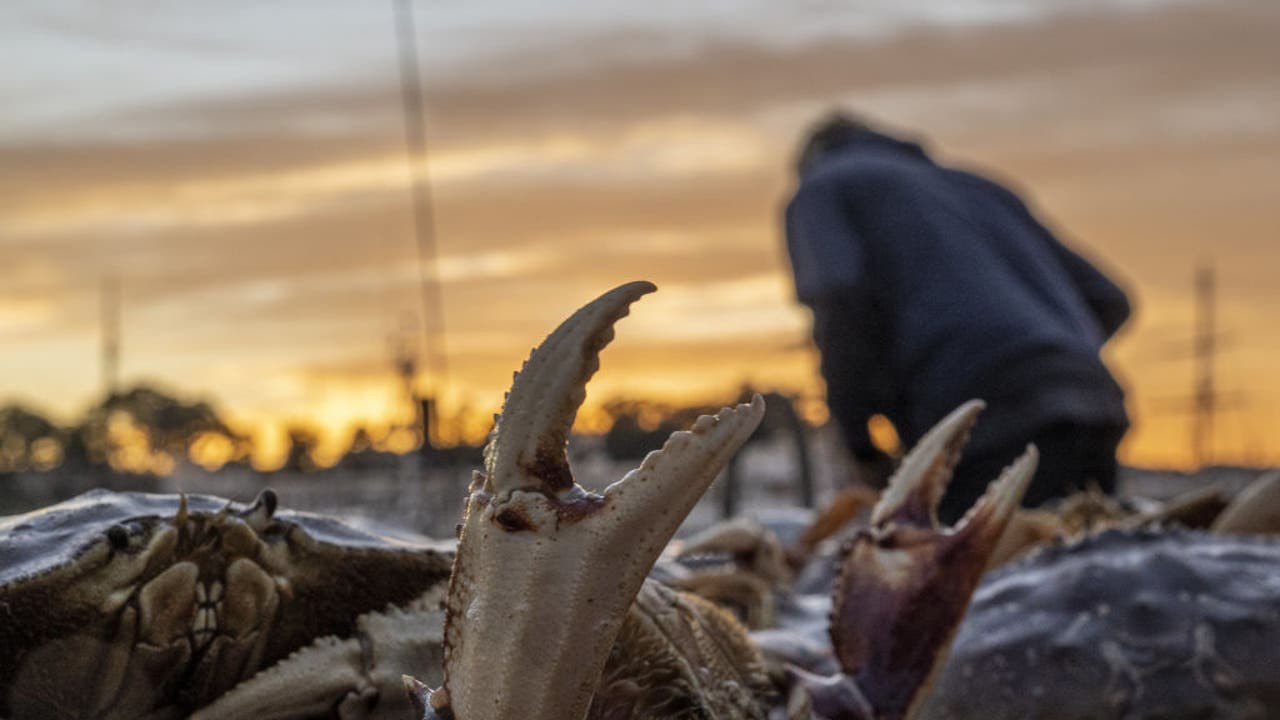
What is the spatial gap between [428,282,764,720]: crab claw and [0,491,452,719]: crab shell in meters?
0.38

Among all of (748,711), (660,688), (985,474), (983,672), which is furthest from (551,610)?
(985,474)

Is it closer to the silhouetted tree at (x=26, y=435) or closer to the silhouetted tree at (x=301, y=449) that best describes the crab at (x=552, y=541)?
the silhouetted tree at (x=301, y=449)

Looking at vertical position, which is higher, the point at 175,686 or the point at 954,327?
the point at 175,686

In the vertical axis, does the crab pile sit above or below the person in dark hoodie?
above

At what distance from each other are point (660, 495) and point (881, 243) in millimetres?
4932

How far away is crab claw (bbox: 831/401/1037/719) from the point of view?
7.73ft

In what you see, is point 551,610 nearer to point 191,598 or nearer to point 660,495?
point 660,495

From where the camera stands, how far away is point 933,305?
6270 millimetres

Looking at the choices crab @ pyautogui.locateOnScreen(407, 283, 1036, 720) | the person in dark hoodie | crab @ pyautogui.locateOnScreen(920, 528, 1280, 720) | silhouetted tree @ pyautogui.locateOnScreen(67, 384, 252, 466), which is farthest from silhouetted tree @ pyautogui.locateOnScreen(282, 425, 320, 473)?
crab @ pyautogui.locateOnScreen(407, 283, 1036, 720)

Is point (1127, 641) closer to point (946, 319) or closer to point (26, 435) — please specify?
point (946, 319)

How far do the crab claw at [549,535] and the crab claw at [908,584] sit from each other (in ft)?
2.70

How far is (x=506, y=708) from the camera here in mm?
1633

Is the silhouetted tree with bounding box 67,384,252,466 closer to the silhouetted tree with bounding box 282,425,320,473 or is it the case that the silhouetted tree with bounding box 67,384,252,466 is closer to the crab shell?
the silhouetted tree with bounding box 282,425,320,473

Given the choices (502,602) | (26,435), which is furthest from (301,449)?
(502,602)
